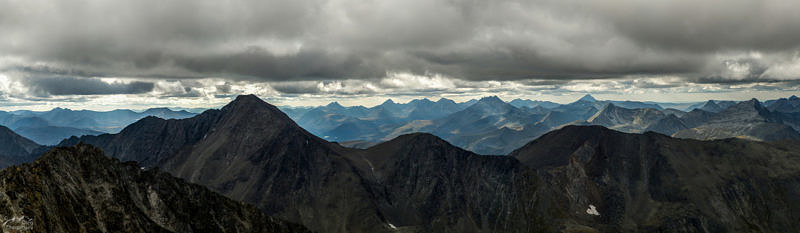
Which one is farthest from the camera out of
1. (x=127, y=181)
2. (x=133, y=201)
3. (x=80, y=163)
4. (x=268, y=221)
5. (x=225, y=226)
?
(x=268, y=221)

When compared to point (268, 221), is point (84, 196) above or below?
above

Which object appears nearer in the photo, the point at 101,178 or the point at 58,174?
the point at 58,174

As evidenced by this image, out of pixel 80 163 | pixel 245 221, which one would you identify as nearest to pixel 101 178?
pixel 80 163

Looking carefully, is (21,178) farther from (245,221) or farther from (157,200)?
(245,221)

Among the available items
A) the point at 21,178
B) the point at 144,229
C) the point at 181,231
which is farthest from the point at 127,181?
the point at 21,178

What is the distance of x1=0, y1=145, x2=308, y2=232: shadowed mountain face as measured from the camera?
93750mm

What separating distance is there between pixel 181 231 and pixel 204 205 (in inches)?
781

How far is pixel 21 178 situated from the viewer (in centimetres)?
9938

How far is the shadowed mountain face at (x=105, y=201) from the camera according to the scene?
9375 cm

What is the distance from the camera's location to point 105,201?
122m

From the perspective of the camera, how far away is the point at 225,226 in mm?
162875

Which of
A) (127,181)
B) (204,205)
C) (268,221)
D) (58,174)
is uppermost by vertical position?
(58,174)

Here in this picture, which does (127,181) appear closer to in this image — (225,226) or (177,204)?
(177,204)

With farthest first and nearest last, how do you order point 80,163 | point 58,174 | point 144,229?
point 80,163, point 144,229, point 58,174
